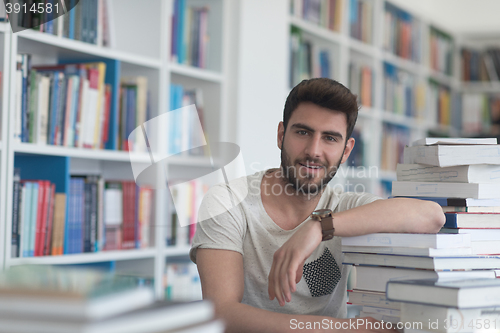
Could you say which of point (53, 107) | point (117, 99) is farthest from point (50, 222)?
point (117, 99)

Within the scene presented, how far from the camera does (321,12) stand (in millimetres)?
3203

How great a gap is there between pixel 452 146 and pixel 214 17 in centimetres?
182

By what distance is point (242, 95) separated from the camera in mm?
2643

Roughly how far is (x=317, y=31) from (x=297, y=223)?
198cm

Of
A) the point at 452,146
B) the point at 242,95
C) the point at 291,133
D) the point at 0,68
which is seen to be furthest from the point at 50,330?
the point at 242,95

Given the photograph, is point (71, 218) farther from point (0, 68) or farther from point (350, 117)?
point (350, 117)

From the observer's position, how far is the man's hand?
3.24 feet

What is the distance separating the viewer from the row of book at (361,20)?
3453 mm

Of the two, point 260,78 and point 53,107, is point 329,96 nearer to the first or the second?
point 53,107

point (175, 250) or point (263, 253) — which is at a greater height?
point (263, 253)

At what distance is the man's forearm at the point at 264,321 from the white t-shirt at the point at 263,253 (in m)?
0.18

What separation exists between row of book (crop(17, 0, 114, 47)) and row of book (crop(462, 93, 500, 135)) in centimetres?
339

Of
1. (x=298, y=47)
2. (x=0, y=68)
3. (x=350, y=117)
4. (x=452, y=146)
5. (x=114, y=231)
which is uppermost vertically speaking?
(x=298, y=47)

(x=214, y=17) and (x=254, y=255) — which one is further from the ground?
(x=214, y=17)
